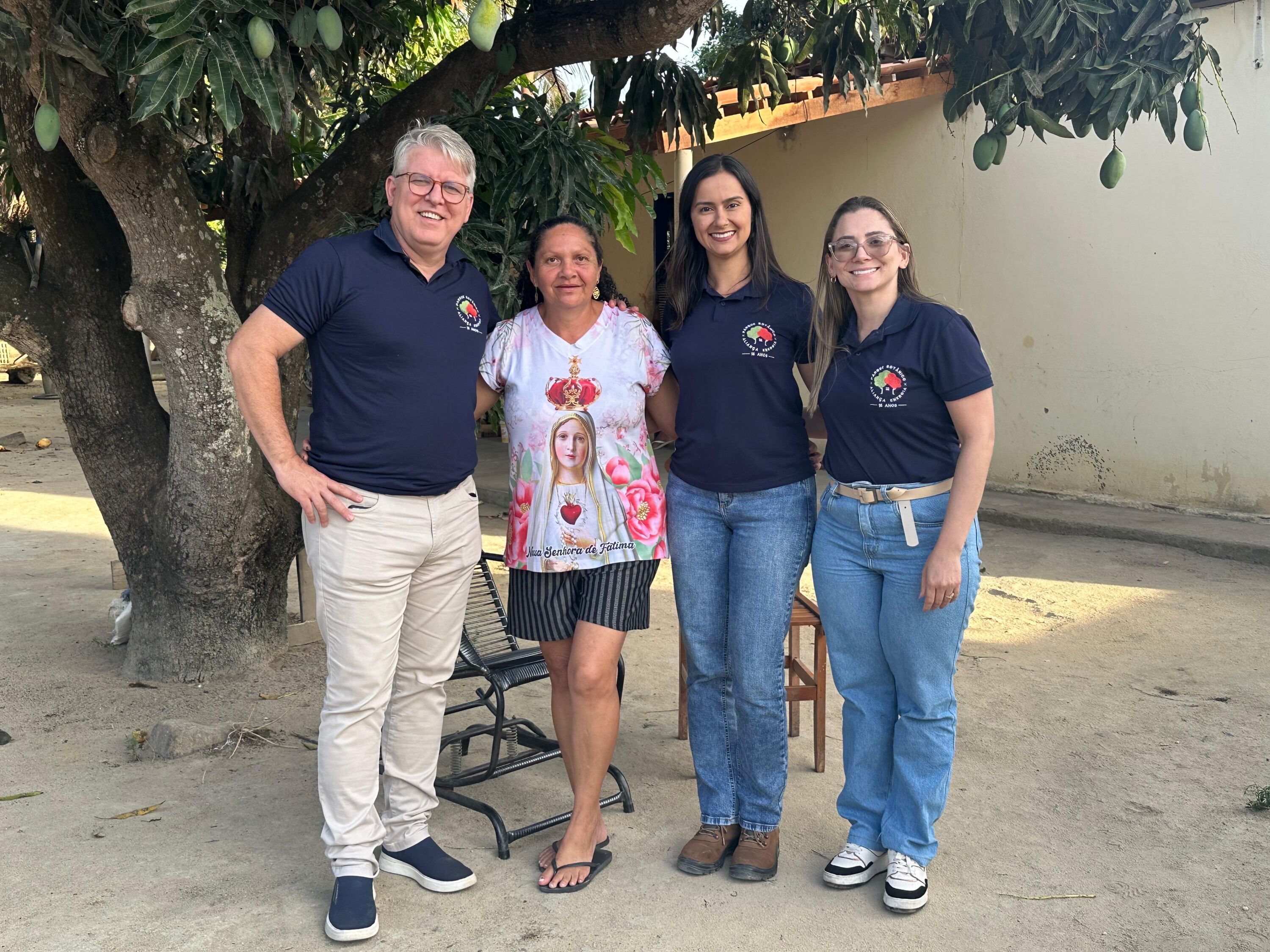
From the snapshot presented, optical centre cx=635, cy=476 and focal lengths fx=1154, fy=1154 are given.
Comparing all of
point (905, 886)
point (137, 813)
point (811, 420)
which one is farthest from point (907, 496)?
point (137, 813)

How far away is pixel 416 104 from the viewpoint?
15.5ft

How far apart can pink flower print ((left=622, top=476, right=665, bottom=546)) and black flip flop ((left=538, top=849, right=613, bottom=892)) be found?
0.88 m

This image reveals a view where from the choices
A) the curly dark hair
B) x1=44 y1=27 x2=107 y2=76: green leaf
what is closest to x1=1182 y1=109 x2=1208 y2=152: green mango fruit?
the curly dark hair

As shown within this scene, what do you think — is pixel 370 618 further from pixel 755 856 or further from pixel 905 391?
pixel 905 391

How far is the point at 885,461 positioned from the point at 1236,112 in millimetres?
6073

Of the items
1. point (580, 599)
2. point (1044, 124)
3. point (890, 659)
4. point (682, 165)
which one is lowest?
point (890, 659)

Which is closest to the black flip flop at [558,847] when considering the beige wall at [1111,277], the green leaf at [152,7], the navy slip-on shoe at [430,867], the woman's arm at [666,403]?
the navy slip-on shoe at [430,867]

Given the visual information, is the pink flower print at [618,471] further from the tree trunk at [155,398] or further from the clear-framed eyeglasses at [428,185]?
the tree trunk at [155,398]

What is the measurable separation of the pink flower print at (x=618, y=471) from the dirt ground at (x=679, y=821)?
1074 mm

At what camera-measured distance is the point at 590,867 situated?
121 inches

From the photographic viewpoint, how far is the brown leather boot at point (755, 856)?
3.07 meters

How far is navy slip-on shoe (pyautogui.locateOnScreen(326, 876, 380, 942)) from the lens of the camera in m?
2.78

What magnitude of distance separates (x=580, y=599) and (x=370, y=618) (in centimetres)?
56

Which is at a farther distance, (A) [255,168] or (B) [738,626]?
(A) [255,168]
